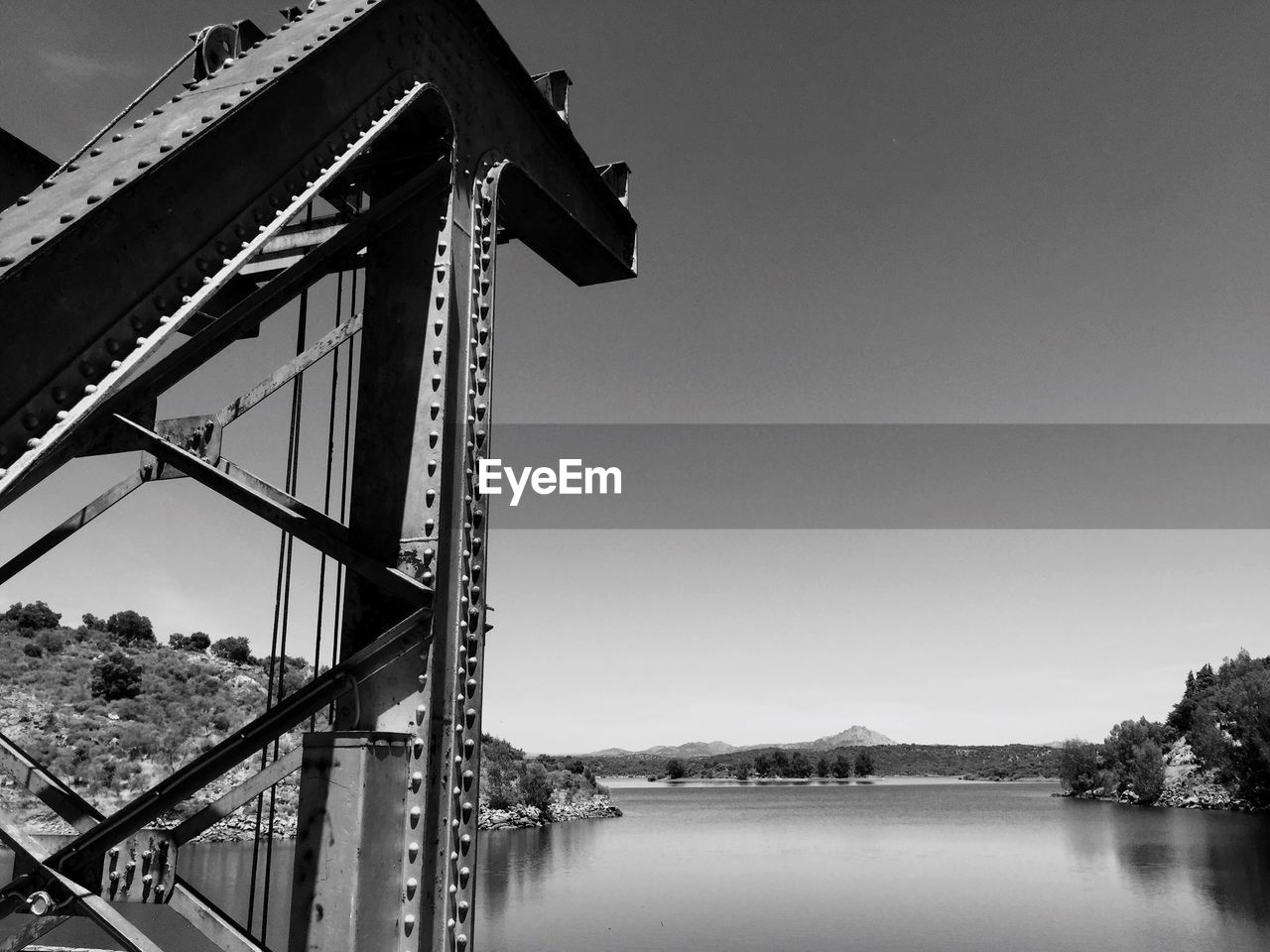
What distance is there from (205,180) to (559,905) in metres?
40.4

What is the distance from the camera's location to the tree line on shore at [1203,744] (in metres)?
77.5

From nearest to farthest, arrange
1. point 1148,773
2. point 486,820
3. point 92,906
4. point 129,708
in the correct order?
point 92,906 < point 129,708 < point 486,820 < point 1148,773

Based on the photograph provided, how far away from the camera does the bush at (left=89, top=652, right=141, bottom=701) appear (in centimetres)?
6038

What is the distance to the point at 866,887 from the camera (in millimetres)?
45812

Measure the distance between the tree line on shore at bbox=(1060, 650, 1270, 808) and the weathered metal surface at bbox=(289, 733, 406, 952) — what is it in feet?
281

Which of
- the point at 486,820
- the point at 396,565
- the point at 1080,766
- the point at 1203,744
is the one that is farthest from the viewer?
the point at 1080,766

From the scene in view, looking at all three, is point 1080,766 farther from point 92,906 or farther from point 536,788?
point 92,906

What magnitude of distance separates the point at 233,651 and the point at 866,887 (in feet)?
198

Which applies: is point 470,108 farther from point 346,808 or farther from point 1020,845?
point 1020,845

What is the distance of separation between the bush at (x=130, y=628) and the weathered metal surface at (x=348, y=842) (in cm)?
8520

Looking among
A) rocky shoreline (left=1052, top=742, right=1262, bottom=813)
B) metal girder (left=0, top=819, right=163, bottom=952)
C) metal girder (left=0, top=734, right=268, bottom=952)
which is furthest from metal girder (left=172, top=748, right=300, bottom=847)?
rocky shoreline (left=1052, top=742, right=1262, bottom=813)

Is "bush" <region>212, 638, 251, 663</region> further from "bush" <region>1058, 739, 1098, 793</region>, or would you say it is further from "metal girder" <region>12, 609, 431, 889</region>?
"bush" <region>1058, 739, 1098, 793</region>

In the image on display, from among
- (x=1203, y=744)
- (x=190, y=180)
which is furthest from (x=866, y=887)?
(x=1203, y=744)

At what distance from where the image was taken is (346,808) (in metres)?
3.49
